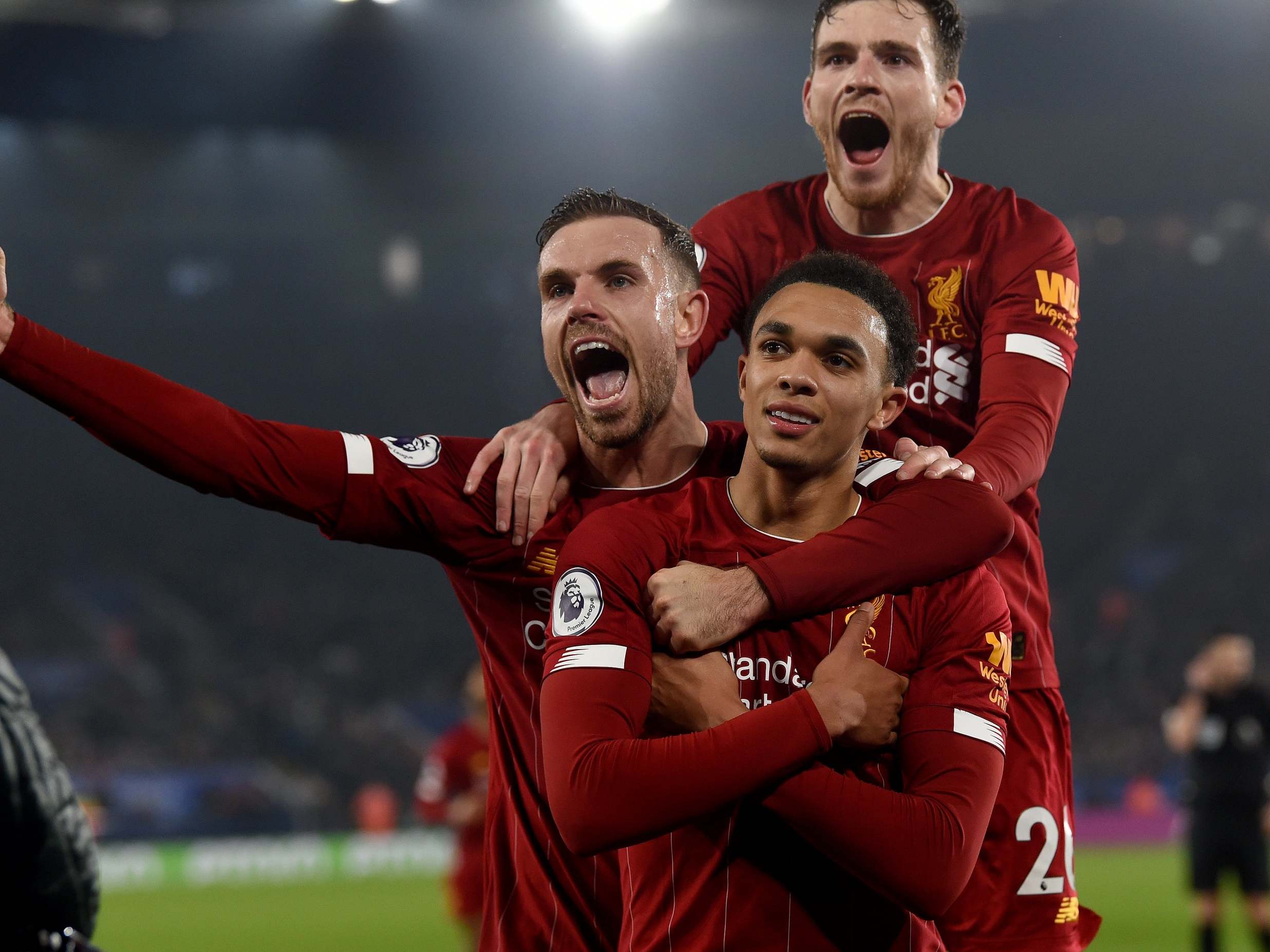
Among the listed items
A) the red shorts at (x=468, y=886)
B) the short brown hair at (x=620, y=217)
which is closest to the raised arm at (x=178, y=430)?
the short brown hair at (x=620, y=217)

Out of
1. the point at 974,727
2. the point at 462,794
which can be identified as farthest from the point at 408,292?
the point at 974,727

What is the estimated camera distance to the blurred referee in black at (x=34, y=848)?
1761mm

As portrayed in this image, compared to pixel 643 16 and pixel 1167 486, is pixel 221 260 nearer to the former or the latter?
pixel 643 16

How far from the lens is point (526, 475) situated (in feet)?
8.98

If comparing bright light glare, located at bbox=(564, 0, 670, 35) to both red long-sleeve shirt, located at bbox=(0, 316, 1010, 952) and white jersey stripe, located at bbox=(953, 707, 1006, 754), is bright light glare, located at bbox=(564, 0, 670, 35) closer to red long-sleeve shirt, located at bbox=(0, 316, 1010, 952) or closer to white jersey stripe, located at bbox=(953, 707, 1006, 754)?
red long-sleeve shirt, located at bbox=(0, 316, 1010, 952)

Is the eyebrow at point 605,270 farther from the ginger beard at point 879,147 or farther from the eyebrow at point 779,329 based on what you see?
the ginger beard at point 879,147

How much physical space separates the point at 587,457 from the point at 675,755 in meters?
0.99

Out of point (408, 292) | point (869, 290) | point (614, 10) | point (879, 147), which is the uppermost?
point (614, 10)

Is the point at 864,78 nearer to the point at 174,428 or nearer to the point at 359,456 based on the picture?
the point at 359,456

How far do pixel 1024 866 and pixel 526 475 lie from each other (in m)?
1.34

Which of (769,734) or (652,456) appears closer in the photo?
(769,734)

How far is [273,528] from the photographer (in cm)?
2005

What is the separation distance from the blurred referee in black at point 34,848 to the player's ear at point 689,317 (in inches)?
58.2

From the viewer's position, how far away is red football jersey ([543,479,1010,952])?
6.84 ft
